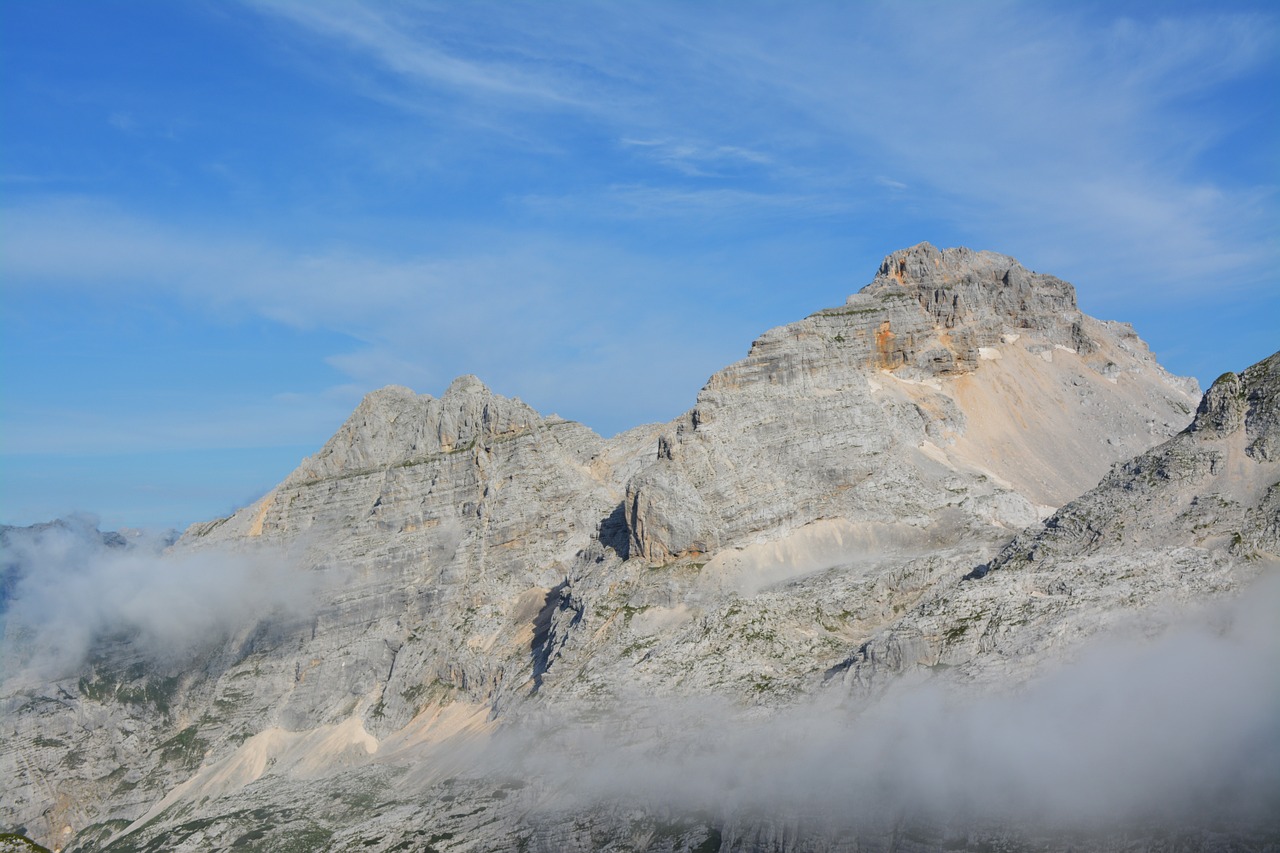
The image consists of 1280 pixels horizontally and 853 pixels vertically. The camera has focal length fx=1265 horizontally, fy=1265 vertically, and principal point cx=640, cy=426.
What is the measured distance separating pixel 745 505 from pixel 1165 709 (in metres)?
79.7

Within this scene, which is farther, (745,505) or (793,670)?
(745,505)

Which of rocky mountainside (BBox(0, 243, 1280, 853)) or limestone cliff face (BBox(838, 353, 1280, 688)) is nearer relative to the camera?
limestone cliff face (BBox(838, 353, 1280, 688))

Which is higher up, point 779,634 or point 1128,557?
point 1128,557

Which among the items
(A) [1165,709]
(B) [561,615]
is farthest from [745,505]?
(A) [1165,709]

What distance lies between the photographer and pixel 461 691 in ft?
638

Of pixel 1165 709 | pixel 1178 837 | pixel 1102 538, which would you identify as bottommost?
pixel 1178 837

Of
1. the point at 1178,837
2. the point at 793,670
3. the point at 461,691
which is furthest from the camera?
the point at 461,691

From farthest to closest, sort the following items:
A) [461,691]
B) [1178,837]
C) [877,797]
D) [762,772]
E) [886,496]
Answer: [461,691] < [886,496] < [762,772] < [877,797] < [1178,837]

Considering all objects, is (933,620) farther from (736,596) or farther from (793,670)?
(736,596)

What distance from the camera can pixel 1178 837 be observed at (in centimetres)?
9881

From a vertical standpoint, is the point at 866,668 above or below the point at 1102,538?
below

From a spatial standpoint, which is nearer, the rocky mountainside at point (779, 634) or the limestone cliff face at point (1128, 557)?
the limestone cliff face at point (1128, 557)

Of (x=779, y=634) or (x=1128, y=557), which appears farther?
(x=779, y=634)

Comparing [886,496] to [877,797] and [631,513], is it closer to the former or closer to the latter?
[631,513]
